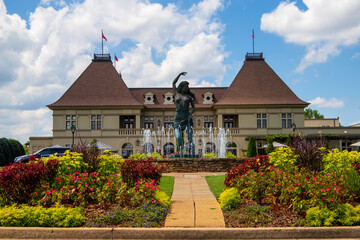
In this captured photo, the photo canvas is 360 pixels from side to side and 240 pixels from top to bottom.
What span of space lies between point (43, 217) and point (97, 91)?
3699 centimetres

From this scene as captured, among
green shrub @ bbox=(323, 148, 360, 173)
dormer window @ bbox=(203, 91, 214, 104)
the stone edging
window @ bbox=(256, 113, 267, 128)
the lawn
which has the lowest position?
the stone edging

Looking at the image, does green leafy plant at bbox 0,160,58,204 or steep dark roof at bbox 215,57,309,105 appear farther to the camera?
steep dark roof at bbox 215,57,309,105

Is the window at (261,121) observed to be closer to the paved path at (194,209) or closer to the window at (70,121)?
the window at (70,121)

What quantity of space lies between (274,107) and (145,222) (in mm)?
36751

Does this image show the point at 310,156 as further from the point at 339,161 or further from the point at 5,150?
the point at 5,150

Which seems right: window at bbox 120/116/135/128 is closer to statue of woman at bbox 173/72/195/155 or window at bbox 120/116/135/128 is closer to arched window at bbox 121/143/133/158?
arched window at bbox 121/143/133/158

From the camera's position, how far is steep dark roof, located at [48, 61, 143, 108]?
4203 cm

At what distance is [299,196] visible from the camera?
8.17m

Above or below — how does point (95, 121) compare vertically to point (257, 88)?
below

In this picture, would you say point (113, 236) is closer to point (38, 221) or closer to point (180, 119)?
point (38, 221)

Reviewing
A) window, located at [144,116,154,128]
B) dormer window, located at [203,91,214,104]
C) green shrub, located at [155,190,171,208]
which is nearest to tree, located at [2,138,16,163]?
window, located at [144,116,154,128]

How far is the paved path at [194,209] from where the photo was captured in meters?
7.72

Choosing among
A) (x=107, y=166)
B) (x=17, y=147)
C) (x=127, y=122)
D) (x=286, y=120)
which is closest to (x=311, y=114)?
(x=286, y=120)

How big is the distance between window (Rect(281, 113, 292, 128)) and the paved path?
1259 inches
